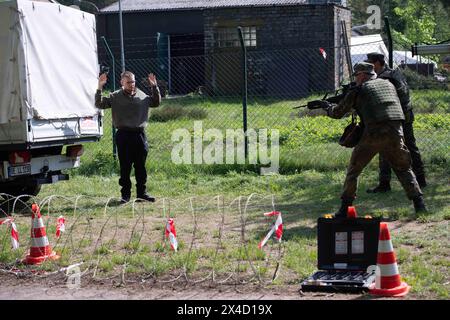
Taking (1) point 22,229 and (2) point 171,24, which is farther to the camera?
(2) point 171,24

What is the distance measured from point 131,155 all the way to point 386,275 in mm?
5754

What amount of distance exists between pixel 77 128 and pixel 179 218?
2378 millimetres

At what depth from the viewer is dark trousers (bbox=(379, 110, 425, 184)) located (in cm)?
1018

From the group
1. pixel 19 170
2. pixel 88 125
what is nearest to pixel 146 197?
pixel 88 125

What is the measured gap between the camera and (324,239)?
6.75 meters

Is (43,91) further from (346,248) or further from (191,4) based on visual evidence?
(191,4)

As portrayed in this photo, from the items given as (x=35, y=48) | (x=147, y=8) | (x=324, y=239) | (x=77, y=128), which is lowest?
(x=324, y=239)

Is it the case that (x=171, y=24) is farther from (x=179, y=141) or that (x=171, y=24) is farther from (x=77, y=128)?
(x=77, y=128)

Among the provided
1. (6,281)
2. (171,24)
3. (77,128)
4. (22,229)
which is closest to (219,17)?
(171,24)

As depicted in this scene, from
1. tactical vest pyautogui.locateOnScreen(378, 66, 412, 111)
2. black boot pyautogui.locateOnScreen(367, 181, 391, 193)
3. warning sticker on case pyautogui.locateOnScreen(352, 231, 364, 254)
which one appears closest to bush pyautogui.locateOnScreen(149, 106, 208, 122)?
black boot pyautogui.locateOnScreen(367, 181, 391, 193)

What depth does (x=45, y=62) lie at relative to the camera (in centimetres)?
1066

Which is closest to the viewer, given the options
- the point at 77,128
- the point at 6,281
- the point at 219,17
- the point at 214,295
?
the point at 214,295

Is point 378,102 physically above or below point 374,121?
above

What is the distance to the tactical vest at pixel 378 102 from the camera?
8250 mm
